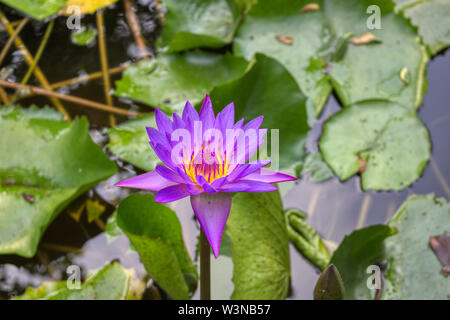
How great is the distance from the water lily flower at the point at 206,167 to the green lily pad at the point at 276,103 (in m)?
0.57

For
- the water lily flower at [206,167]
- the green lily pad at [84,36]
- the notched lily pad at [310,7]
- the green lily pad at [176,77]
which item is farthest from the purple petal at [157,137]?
the green lily pad at [84,36]

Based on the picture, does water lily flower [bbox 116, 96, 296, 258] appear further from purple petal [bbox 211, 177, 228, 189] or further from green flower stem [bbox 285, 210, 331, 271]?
green flower stem [bbox 285, 210, 331, 271]

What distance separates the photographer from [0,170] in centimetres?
172

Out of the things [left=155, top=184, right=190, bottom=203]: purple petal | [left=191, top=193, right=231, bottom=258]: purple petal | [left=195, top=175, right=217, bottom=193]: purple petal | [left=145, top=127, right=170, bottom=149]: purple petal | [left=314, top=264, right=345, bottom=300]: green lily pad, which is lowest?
[left=314, top=264, right=345, bottom=300]: green lily pad

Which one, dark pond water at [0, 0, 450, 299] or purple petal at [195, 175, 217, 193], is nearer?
purple petal at [195, 175, 217, 193]

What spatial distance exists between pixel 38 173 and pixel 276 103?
3.07ft

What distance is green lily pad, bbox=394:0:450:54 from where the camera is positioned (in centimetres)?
217

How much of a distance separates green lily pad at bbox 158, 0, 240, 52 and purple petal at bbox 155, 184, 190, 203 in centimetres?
126

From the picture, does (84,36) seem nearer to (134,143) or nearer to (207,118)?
(134,143)

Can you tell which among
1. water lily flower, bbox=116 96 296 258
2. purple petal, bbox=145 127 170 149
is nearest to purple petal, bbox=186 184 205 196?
water lily flower, bbox=116 96 296 258

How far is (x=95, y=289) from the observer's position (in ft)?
5.05

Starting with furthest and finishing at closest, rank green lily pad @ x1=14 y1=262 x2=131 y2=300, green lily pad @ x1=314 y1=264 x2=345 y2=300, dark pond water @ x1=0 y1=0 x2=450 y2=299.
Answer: dark pond water @ x1=0 y1=0 x2=450 y2=299
green lily pad @ x1=14 y1=262 x2=131 y2=300
green lily pad @ x1=314 y1=264 x2=345 y2=300

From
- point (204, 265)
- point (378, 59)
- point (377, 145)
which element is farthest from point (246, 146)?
point (378, 59)

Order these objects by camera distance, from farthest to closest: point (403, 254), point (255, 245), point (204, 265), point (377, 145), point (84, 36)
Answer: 1. point (84, 36)
2. point (377, 145)
3. point (403, 254)
4. point (255, 245)
5. point (204, 265)
